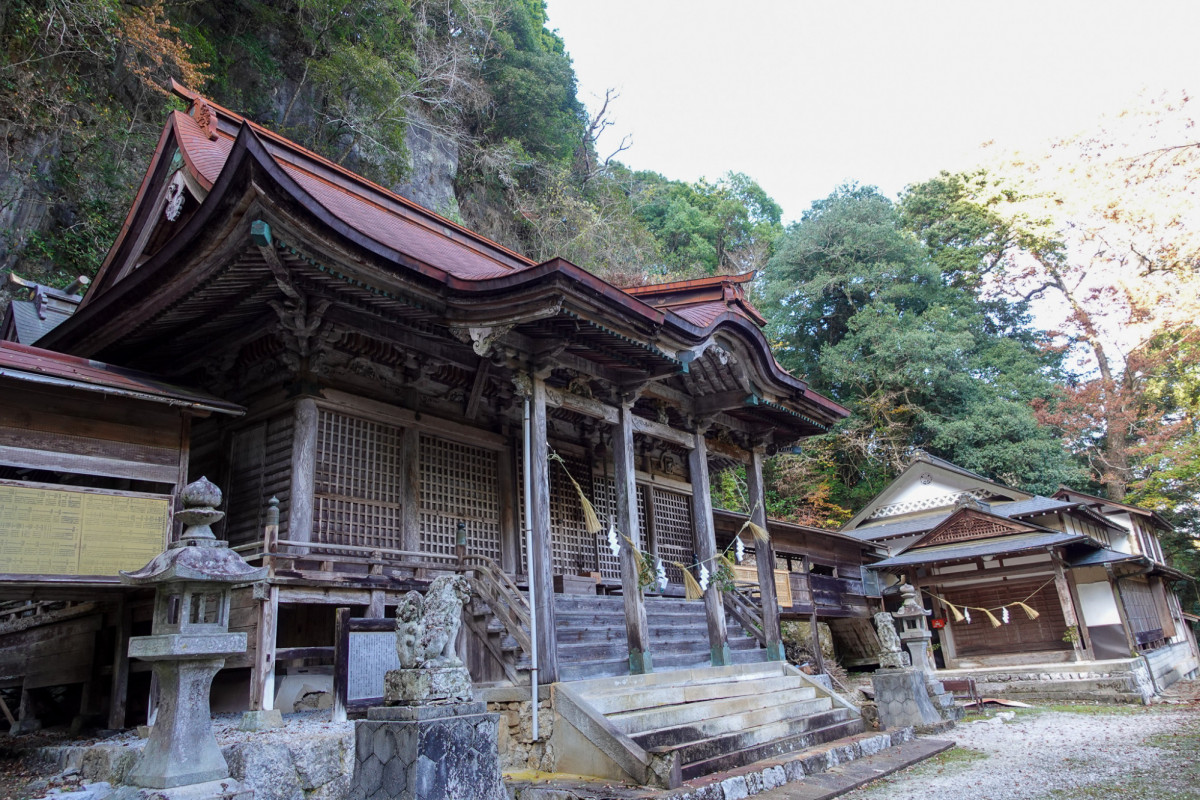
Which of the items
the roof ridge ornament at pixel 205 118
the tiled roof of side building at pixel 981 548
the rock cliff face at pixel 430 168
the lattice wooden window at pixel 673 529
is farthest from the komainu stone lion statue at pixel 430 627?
the tiled roof of side building at pixel 981 548

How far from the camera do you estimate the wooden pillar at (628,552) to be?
8867 mm

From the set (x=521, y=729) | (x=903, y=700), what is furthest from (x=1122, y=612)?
(x=521, y=729)

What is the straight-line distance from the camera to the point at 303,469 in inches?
346

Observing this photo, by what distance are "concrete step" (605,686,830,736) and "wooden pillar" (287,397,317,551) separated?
4183 millimetres

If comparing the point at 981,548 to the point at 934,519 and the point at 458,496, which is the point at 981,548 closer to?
the point at 934,519

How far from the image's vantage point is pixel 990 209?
3741 centimetres

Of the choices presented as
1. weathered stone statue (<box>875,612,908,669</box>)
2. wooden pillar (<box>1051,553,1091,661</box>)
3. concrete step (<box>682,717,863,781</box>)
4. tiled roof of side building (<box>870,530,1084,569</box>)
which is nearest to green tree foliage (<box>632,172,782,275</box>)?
tiled roof of side building (<box>870,530,1084,569</box>)

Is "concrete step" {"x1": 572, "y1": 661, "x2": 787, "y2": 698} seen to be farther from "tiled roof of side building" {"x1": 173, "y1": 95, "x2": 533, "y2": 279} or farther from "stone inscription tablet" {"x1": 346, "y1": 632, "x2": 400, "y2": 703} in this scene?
"tiled roof of side building" {"x1": 173, "y1": 95, "x2": 533, "y2": 279}

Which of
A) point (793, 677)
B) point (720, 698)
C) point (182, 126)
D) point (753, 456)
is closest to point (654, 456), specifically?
point (753, 456)

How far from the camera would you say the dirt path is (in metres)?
7.14

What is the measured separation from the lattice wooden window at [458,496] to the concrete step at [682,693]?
342cm

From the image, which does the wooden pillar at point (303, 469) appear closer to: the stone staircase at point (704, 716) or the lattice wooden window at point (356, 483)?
the lattice wooden window at point (356, 483)

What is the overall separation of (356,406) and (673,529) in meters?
7.75

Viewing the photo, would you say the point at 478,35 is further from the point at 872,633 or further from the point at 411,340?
the point at 872,633
